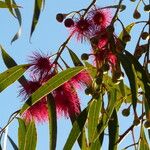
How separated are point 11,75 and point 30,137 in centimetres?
23

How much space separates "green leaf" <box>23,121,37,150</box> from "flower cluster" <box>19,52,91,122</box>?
52mm

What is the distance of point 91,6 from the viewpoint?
6.06ft

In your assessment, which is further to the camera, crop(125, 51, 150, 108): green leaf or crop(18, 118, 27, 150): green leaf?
crop(18, 118, 27, 150): green leaf

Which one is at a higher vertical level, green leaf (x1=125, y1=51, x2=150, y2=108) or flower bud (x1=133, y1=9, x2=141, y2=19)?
flower bud (x1=133, y1=9, x2=141, y2=19)

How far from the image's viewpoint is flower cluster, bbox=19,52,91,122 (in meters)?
1.81

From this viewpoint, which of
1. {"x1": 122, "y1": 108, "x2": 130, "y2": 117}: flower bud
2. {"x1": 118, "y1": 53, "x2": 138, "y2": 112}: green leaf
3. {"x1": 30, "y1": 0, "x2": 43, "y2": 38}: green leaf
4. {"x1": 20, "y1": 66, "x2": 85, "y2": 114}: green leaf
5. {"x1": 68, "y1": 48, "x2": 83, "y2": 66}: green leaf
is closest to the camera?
{"x1": 118, "y1": 53, "x2": 138, "y2": 112}: green leaf

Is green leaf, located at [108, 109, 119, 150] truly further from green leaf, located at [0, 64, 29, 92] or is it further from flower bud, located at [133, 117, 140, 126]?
green leaf, located at [0, 64, 29, 92]

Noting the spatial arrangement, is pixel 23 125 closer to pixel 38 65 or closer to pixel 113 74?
pixel 38 65

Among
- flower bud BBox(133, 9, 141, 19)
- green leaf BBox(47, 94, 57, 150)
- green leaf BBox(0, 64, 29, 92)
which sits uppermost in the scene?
flower bud BBox(133, 9, 141, 19)

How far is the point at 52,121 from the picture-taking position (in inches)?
72.9

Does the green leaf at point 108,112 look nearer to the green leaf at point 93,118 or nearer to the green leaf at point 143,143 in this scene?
the green leaf at point 93,118

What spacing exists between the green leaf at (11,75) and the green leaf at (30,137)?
0.16m

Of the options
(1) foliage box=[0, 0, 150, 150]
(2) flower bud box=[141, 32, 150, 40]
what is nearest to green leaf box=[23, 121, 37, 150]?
(1) foliage box=[0, 0, 150, 150]

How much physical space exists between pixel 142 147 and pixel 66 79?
1.15ft
